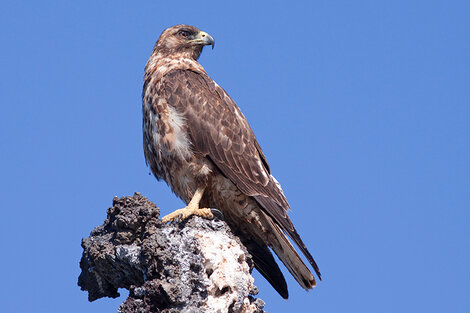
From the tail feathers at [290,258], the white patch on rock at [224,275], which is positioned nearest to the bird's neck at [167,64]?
the tail feathers at [290,258]

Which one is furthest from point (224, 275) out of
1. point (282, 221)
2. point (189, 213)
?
point (282, 221)

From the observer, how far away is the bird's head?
891cm

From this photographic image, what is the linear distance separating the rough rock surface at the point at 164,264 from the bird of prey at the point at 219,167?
3.19 feet

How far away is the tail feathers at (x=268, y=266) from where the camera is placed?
7.36 metres

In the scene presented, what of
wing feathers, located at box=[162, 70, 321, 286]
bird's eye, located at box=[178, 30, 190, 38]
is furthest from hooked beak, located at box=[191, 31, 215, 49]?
wing feathers, located at box=[162, 70, 321, 286]

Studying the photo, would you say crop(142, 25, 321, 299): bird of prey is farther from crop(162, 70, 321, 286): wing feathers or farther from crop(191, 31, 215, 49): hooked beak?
crop(191, 31, 215, 49): hooked beak

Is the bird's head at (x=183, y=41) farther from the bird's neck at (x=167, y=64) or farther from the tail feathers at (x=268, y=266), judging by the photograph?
the tail feathers at (x=268, y=266)

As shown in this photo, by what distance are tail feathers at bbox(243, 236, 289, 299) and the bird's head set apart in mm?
2683

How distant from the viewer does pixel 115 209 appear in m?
6.22

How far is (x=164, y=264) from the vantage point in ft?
18.7

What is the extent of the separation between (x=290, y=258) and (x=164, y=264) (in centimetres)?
193

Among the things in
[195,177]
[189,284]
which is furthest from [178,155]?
[189,284]

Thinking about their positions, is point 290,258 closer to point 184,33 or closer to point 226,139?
point 226,139

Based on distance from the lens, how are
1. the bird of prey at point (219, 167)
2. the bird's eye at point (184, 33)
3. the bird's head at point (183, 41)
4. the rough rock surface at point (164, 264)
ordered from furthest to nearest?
the bird's eye at point (184, 33), the bird's head at point (183, 41), the bird of prey at point (219, 167), the rough rock surface at point (164, 264)
